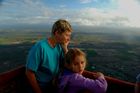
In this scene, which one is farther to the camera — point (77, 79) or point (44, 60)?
point (44, 60)

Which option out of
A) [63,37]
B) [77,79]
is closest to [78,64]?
[77,79]

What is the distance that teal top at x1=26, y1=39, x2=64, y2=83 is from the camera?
3.27 meters

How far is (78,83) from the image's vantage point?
289 cm

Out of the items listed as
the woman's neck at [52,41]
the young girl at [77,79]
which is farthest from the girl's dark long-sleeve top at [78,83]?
the woman's neck at [52,41]

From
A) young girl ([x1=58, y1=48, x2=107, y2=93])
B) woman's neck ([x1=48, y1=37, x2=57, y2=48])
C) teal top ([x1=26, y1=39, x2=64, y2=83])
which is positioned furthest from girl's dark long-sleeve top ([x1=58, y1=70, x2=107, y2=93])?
woman's neck ([x1=48, y1=37, x2=57, y2=48])

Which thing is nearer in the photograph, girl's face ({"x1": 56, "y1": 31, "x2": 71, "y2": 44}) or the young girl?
the young girl

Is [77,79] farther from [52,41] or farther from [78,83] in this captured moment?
[52,41]

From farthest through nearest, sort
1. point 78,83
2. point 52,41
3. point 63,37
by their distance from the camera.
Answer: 1. point 52,41
2. point 63,37
3. point 78,83

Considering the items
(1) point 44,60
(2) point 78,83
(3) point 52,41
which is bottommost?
(2) point 78,83

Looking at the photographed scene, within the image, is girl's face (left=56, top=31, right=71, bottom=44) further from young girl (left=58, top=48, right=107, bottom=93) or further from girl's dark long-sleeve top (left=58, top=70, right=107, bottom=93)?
girl's dark long-sleeve top (left=58, top=70, right=107, bottom=93)

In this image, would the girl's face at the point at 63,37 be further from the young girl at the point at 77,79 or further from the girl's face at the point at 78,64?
the girl's face at the point at 78,64

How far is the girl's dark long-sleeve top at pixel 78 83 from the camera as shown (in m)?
2.85

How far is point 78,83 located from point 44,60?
0.68m

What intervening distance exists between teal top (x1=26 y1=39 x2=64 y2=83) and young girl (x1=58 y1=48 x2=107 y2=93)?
0.41 meters
